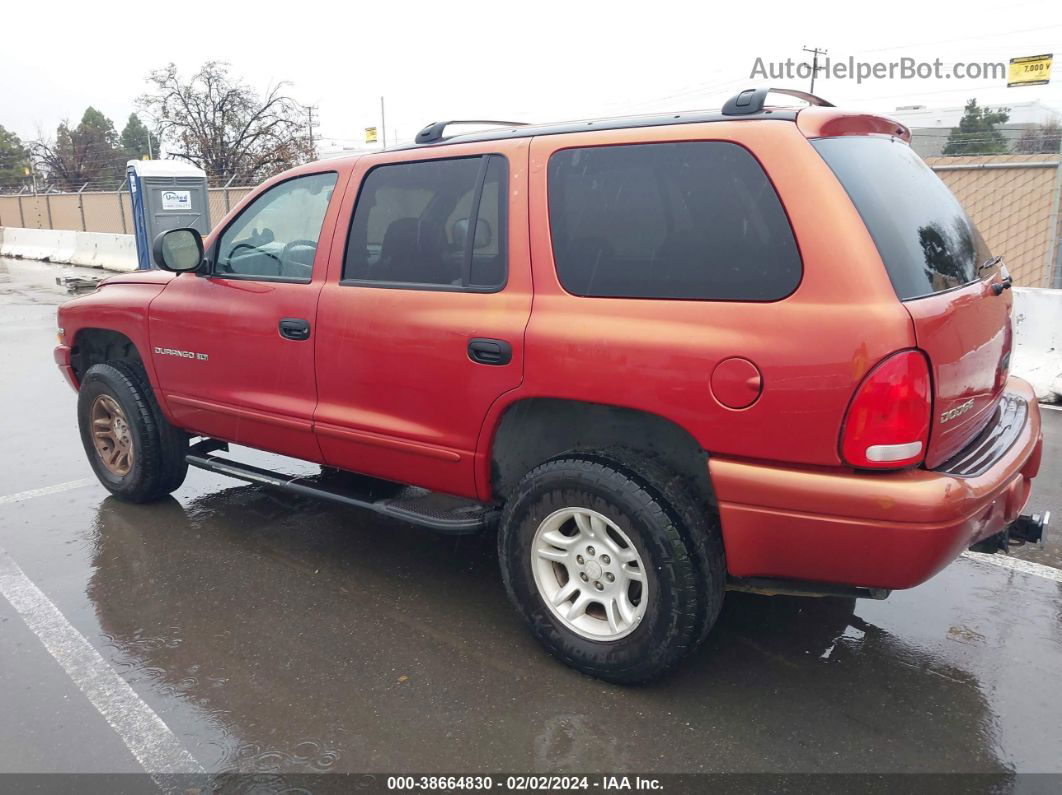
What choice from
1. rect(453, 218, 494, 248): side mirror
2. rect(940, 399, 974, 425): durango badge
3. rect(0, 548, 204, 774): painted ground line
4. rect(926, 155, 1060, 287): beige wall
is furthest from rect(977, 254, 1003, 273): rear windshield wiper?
rect(926, 155, 1060, 287): beige wall

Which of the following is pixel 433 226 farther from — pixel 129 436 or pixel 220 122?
pixel 220 122

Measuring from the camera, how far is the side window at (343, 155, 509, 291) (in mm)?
3277

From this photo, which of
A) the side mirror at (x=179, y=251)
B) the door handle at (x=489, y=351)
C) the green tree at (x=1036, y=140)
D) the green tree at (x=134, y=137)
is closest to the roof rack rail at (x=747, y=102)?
the door handle at (x=489, y=351)

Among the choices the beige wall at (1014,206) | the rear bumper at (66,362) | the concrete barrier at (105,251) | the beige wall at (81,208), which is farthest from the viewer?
the beige wall at (81,208)

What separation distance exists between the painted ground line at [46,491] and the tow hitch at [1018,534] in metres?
4.96

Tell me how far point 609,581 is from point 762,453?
766mm

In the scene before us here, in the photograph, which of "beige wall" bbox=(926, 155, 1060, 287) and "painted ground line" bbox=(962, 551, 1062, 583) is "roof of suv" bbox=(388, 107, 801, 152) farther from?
"beige wall" bbox=(926, 155, 1060, 287)

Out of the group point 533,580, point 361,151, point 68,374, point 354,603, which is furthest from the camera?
point 68,374

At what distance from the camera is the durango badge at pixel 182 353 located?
4.28 metres

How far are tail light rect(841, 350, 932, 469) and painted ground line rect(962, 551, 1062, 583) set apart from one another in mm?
1778

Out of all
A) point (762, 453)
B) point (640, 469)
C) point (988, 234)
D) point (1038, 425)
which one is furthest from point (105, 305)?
point (988, 234)

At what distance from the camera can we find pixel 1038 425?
335 cm

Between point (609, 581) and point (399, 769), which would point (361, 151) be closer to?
point (609, 581)

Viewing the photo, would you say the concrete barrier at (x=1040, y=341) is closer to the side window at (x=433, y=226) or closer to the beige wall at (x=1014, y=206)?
the beige wall at (x=1014, y=206)
